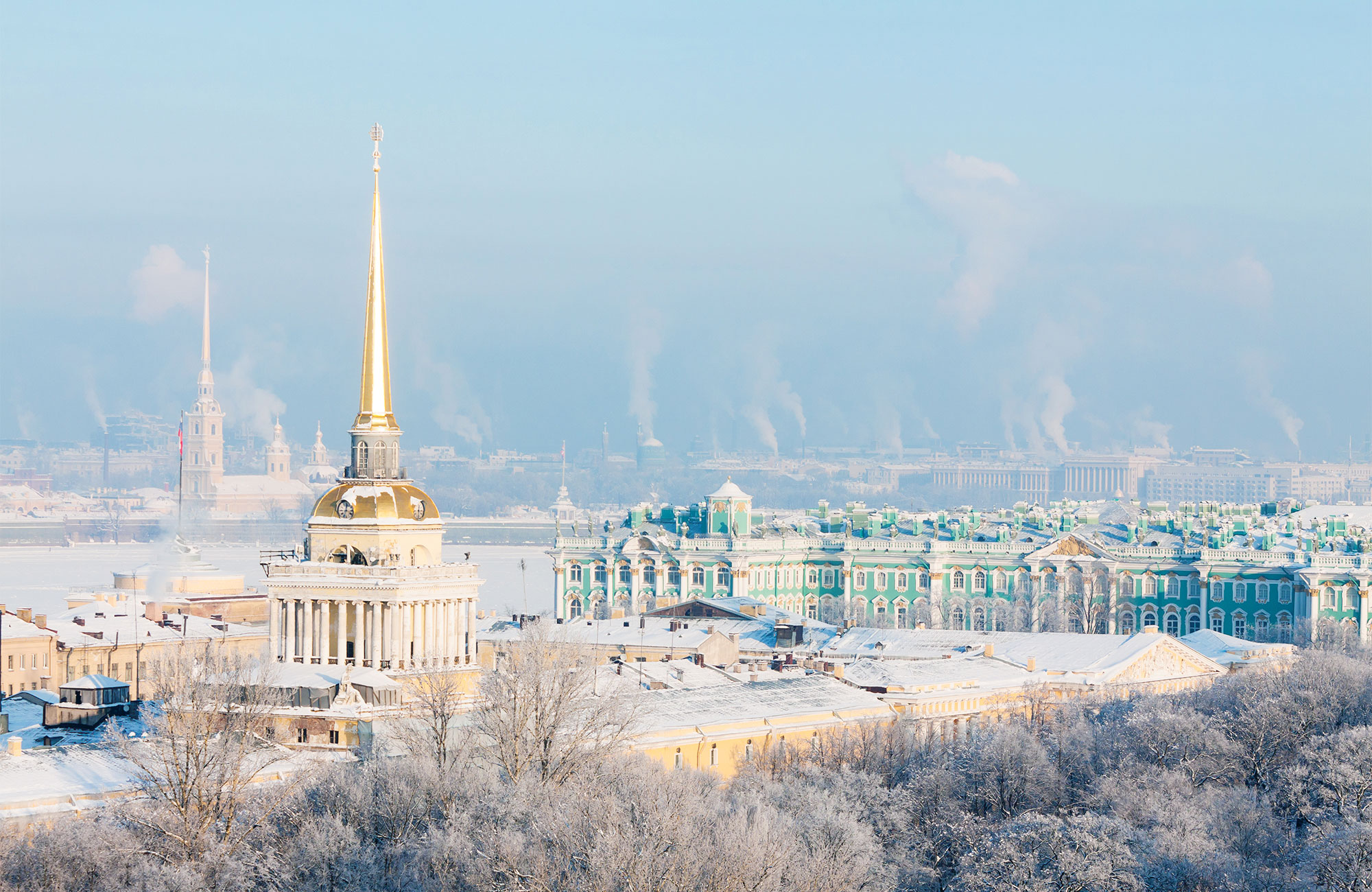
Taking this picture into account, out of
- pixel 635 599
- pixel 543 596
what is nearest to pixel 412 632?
pixel 635 599

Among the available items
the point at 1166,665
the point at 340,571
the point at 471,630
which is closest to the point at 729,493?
the point at 1166,665

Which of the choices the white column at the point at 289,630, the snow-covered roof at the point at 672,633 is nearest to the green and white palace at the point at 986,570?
the snow-covered roof at the point at 672,633

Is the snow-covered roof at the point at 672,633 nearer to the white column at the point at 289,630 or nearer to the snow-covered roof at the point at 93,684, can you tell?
the white column at the point at 289,630

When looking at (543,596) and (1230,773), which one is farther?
(543,596)

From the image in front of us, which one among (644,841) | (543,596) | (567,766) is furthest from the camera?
(543,596)

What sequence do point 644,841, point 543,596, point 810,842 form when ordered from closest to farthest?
point 644,841, point 810,842, point 543,596

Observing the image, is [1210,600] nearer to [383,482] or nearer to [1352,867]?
[383,482]

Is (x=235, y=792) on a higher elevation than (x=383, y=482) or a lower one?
lower
